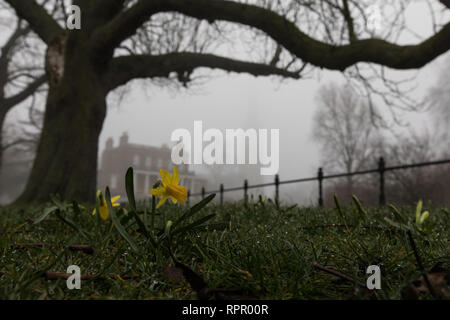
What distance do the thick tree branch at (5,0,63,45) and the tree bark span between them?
4.61ft

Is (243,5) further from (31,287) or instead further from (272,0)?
(31,287)

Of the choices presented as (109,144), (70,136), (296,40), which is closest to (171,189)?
(296,40)

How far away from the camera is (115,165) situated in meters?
44.7

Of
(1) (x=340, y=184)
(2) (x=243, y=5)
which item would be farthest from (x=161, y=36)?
(1) (x=340, y=184)

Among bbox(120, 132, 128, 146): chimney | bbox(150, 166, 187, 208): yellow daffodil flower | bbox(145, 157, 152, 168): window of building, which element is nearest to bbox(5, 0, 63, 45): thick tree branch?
bbox(150, 166, 187, 208): yellow daffodil flower

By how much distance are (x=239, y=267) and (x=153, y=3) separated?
591 centimetres

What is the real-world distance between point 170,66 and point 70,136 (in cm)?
349

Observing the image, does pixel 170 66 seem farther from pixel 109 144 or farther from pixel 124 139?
pixel 109 144

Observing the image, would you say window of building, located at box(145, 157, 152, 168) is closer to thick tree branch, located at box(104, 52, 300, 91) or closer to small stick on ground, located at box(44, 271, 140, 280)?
thick tree branch, located at box(104, 52, 300, 91)

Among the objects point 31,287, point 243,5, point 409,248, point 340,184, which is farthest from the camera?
point 340,184

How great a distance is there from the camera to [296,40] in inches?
227

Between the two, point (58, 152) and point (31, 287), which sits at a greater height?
point (58, 152)

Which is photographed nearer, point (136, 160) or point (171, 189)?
point (171, 189)

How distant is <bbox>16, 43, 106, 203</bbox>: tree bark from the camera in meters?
6.41
